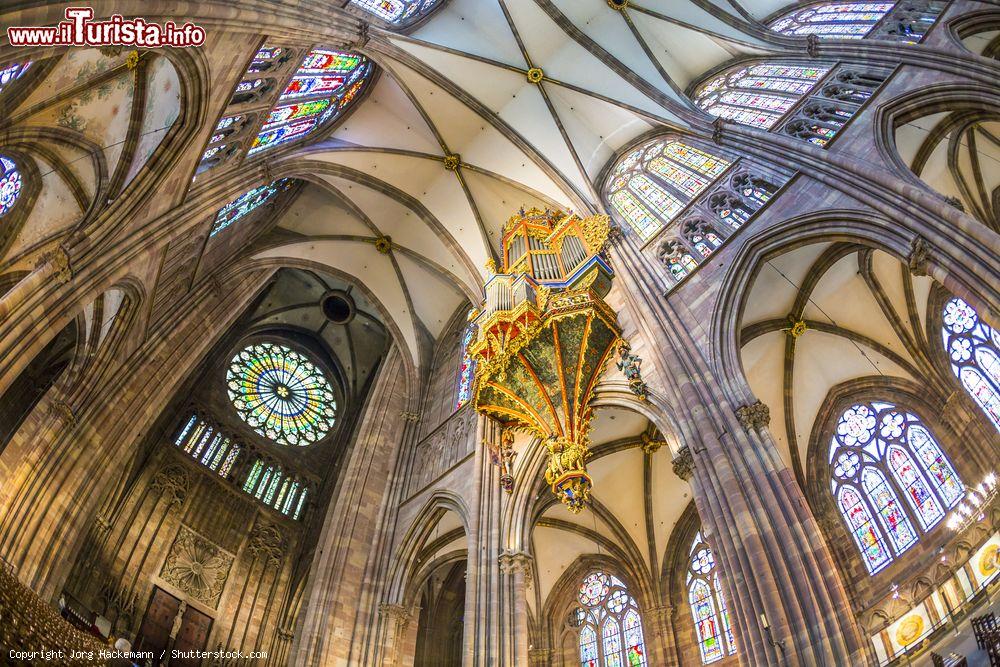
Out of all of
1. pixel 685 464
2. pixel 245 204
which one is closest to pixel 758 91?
pixel 685 464

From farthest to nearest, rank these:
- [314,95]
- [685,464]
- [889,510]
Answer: [314,95] < [889,510] < [685,464]

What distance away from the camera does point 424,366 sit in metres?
18.8

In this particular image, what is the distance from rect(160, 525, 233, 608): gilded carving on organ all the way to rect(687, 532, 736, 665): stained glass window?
36.3 feet

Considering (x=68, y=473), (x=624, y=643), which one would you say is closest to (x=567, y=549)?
(x=624, y=643)

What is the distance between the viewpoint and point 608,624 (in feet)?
48.4

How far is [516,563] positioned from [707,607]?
14.8 feet

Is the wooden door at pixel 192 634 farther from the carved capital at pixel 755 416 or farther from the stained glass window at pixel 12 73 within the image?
the carved capital at pixel 755 416

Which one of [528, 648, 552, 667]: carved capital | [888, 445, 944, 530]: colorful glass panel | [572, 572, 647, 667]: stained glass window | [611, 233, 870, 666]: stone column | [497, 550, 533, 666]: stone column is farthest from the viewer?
[528, 648, 552, 667]: carved capital

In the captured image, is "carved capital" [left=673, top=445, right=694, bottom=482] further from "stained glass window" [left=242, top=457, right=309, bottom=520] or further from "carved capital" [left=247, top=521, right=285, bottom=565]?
"stained glass window" [left=242, top=457, right=309, bottom=520]

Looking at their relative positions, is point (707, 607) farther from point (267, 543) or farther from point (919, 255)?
point (267, 543)

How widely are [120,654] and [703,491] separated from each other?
9.15 meters

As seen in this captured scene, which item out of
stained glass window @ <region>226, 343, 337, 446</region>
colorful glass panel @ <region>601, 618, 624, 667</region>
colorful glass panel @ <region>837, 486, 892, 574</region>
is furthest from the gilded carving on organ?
colorful glass panel @ <region>837, 486, 892, 574</region>

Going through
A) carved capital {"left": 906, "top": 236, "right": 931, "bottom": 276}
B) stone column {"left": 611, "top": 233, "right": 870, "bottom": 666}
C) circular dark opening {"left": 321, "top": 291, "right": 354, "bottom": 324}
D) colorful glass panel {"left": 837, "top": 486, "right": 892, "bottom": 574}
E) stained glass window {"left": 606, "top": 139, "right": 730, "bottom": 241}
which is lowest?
stone column {"left": 611, "top": 233, "right": 870, "bottom": 666}

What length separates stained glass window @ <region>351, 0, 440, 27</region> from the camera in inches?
611
